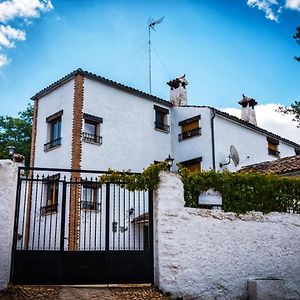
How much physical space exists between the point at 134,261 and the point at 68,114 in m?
12.4

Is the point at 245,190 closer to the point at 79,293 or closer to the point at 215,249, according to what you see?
the point at 215,249

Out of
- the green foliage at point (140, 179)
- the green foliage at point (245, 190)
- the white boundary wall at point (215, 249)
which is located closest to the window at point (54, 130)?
the green foliage at point (140, 179)

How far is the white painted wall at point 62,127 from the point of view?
20.2 m

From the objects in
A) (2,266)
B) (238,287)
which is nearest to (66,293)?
(2,266)

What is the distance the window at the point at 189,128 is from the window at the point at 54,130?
277 inches

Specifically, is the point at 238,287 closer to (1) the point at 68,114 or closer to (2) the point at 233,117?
(1) the point at 68,114

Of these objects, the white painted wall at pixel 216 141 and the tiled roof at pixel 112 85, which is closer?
the tiled roof at pixel 112 85

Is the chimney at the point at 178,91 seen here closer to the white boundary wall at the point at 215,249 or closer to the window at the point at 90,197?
the window at the point at 90,197

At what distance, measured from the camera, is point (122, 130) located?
21.8m

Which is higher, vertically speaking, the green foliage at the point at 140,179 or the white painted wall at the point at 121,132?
the white painted wall at the point at 121,132

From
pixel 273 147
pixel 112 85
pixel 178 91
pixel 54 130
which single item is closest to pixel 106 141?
pixel 54 130

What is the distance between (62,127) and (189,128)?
7338 millimetres

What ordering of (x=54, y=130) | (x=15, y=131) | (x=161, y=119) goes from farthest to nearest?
(x=15, y=131), (x=161, y=119), (x=54, y=130)

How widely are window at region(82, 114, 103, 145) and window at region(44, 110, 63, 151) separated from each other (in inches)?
54.6
